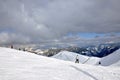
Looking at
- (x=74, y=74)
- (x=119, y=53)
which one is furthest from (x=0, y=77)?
(x=119, y=53)

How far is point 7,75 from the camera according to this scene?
13.6 meters

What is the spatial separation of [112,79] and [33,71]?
5626mm

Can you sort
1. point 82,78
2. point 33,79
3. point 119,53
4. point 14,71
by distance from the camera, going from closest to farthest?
point 33,79 < point 82,78 < point 14,71 < point 119,53

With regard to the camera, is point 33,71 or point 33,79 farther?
point 33,71

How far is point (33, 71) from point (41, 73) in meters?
0.84

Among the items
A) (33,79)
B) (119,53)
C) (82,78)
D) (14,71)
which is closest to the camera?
(33,79)

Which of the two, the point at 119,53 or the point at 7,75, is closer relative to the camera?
the point at 7,75

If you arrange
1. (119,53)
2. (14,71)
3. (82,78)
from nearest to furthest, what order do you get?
1. (82,78)
2. (14,71)
3. (119,53)

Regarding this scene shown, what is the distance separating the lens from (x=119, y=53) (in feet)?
149

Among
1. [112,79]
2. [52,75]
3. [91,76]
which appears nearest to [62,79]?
[52,75]

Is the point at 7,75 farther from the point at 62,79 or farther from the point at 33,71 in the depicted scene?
the point at 62,79

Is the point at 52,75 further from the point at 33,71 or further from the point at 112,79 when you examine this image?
the point at 112,79

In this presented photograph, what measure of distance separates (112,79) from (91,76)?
1.43 meters

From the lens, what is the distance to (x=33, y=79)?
13000mm
